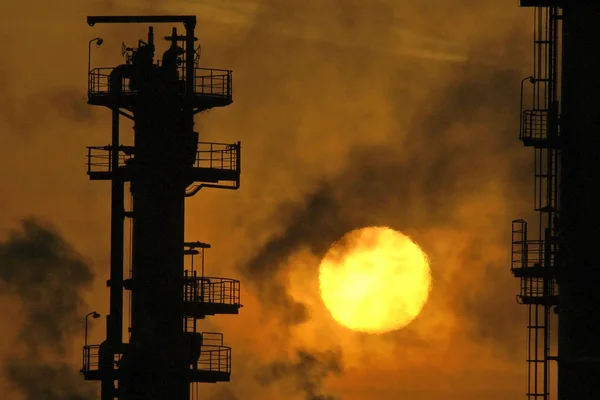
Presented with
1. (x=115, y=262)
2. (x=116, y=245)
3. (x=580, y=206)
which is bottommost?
(x=115, y=262)

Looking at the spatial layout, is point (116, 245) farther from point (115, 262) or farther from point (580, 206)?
point (580, 206)

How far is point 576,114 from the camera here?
7894cm

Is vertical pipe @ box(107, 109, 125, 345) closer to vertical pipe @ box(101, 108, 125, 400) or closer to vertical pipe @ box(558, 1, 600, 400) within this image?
vertical pipe @ box(101, 108, 125, 400)

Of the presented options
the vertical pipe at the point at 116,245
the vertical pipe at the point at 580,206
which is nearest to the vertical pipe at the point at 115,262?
the vertical pipe at the point at 116,245

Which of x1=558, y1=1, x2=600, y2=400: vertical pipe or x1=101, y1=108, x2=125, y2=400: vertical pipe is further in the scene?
x1=101, y1=108, x2=125, y2=400: vertical pipe

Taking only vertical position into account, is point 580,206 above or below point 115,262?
above

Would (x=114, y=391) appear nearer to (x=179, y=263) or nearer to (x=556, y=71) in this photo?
(x=179, y=263)

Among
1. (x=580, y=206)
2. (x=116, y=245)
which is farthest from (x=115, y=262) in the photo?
(x=580, y=206)

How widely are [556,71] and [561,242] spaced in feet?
17.9

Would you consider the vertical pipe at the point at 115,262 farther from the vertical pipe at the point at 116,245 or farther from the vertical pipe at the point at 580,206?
the vertical pipe at the point at 580,206

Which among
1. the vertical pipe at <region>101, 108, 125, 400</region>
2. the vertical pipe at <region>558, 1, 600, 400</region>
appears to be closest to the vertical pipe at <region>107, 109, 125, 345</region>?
the vertical pipe at <region>101, 108, 125, 400</region>

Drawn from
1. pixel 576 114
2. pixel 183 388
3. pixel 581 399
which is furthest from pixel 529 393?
pixel 183 388

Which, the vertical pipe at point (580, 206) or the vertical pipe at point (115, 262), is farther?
the vertical pipe at point (115, 262)

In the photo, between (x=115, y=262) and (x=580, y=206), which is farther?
(x=115, y=262)
